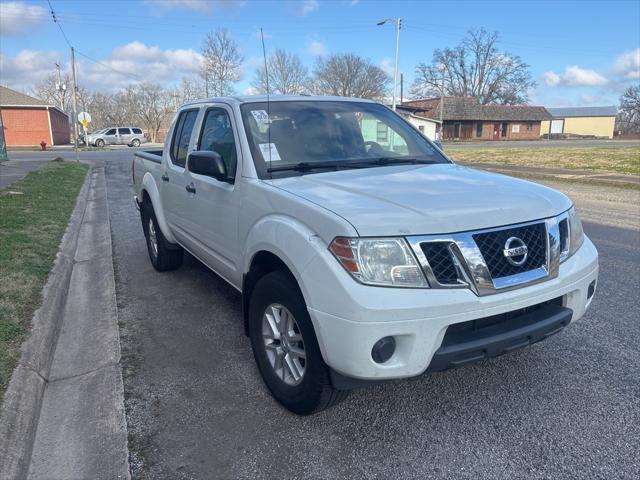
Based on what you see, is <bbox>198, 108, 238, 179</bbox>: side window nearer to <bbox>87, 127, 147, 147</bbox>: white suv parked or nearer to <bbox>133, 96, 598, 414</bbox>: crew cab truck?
<bbox>133, 96, 598, 414</bbox>: crew cab truck

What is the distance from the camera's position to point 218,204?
380 cm

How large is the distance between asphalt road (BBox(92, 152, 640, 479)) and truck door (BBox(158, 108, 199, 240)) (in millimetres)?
1022

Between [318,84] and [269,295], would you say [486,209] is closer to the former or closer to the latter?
[269,295]

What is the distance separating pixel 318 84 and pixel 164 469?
69582 millimetres

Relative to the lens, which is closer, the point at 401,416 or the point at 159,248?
the point at 401,416

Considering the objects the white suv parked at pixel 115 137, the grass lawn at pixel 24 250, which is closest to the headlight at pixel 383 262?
the grass lawn at pixel 24 250

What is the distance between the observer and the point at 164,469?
2.53m

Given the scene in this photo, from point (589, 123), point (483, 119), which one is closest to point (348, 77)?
point (483, 119)

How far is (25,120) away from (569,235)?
5204 centimetres

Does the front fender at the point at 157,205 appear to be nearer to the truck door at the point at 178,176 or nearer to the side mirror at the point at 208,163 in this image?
the truck door at the point at 178,176

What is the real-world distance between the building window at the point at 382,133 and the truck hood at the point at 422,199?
0.67 m

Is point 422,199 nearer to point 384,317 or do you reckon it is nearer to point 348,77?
point 384,317

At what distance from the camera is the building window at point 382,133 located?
13.6 ft

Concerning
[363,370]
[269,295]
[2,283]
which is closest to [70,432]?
[269,295]
